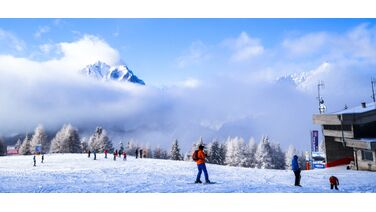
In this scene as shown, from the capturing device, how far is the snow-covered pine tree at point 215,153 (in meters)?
49.0

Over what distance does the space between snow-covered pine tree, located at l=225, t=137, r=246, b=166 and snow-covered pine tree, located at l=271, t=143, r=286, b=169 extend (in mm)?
6377

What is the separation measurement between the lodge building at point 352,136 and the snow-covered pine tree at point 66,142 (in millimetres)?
36322

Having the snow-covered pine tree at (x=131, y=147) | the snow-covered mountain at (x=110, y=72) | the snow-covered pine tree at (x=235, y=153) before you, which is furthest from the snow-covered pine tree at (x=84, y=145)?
the snow-covered mountain at (x=110, y=72)

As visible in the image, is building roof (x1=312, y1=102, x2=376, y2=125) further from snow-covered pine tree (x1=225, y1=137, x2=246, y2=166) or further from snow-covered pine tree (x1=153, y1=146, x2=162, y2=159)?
snow-covered pine tree (x1=153, y1=146, x2=162, y2=159)

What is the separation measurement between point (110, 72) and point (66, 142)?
3437cm

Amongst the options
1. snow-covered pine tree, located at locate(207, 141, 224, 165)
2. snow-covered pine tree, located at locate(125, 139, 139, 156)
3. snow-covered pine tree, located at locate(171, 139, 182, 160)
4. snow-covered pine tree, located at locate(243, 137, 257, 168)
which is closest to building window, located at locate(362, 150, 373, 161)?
snow-covered pine tree, located at locate(207, 141, 224, 165)

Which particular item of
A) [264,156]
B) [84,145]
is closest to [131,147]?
[84,145]

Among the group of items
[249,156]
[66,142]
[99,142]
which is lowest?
[249,156]

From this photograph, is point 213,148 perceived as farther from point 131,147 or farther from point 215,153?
point 131,147

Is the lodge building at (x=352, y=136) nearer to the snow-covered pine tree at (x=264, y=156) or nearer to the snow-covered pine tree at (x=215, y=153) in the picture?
the snow-covered pine tree at (x=215, y=153)

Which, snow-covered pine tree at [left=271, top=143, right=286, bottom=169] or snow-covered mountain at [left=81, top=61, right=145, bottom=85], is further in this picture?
snow-covered pine tree at [left=271, top=143, right=286, bottom=169]

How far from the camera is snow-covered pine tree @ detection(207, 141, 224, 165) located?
4902cm

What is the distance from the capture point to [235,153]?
52.2m
